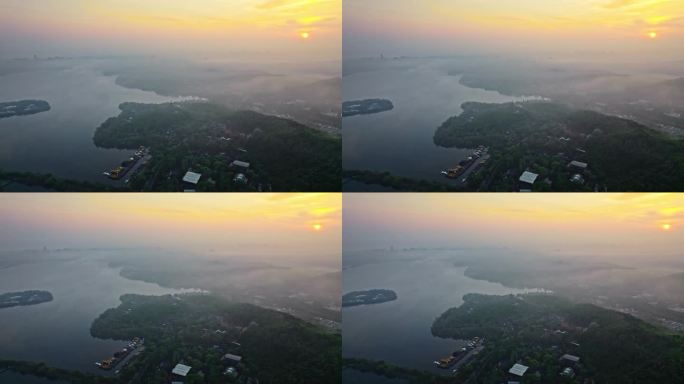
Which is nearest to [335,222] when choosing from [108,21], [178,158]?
[178,158]

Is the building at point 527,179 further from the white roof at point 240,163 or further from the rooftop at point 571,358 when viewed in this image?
the white roof at point 240,163

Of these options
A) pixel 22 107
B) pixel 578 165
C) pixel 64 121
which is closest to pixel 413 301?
pixel 578 165

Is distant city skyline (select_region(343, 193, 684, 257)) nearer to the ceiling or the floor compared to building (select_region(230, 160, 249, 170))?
nearer to the floor

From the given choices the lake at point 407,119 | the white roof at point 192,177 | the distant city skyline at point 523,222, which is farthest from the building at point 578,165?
the white roof at point 192,177

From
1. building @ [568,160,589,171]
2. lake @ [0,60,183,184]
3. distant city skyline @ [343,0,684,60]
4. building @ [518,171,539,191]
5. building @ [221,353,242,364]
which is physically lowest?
building @ [221,353,242,364]

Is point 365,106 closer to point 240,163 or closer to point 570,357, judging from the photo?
point 240,163

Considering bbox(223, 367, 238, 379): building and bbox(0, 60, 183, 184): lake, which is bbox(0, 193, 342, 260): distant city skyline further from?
bbox(223, 367, 238, 379): building

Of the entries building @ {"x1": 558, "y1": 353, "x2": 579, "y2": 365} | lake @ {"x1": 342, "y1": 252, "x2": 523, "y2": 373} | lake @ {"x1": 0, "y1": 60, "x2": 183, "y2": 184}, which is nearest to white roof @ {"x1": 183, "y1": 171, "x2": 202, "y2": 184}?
lake @ {"x1": 0, "y1": 60, "x2": 183, "y2": 184}
